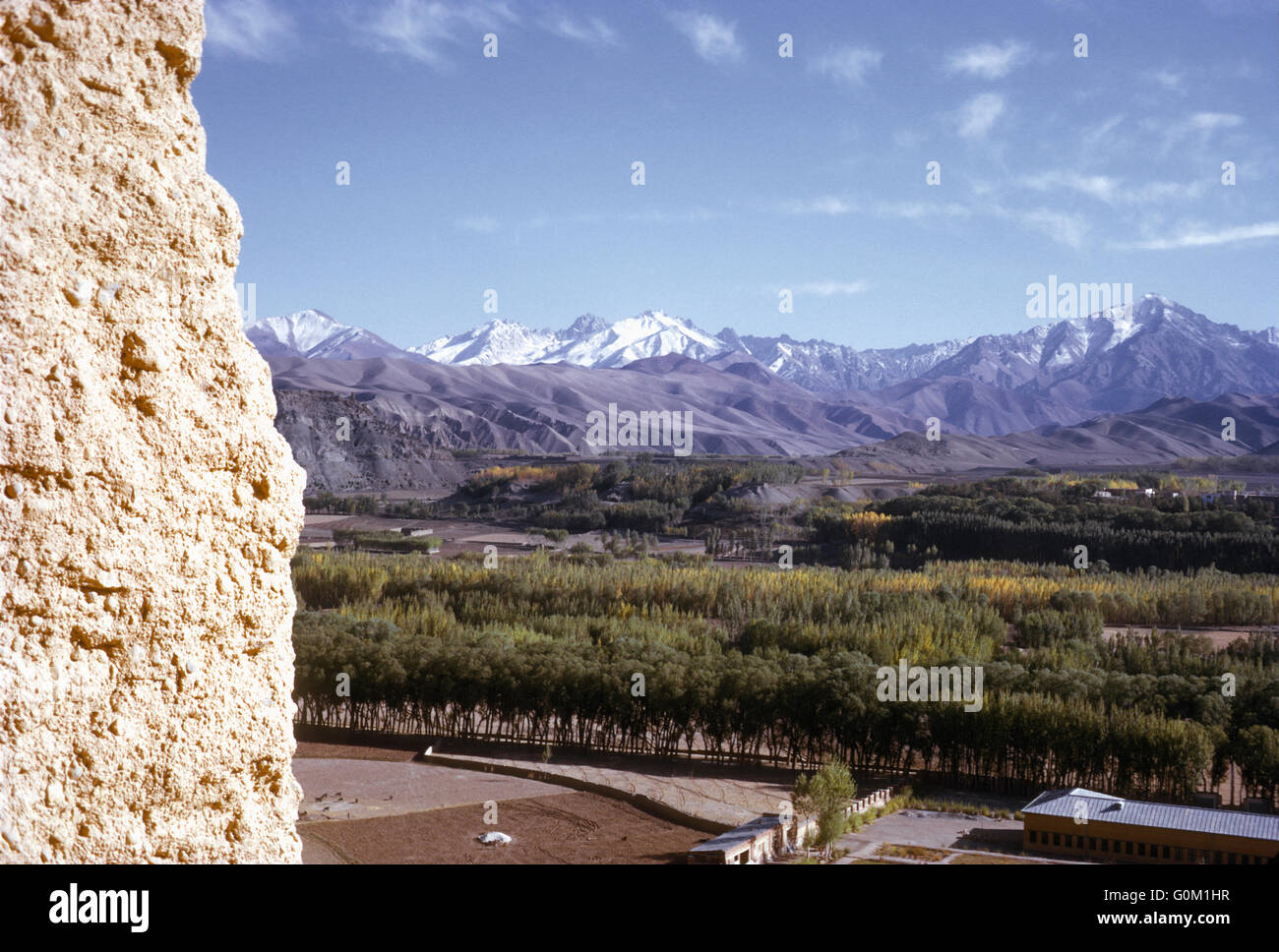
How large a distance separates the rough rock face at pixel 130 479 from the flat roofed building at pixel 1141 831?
970 inches

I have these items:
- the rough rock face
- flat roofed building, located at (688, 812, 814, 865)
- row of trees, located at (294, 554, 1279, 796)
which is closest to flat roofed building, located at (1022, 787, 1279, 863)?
flat roofed building, located at (688, 812, 814, 865)

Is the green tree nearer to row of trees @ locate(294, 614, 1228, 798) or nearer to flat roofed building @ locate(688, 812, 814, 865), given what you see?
flat roofed building @ locate(688, 812, 814, 865)

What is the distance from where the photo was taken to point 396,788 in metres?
35.7

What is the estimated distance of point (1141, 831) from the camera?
86.3ft

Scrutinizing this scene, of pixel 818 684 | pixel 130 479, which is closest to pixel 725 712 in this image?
pixel 818 684

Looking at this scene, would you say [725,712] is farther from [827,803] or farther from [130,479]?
[130,479]

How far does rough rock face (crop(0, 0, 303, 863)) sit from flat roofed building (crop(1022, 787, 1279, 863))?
2463 cm

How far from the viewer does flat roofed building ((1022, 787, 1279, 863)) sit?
82.7 ft

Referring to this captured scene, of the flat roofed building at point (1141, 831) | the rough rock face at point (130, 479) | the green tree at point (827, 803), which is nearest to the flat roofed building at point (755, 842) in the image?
the green tree at point (827, 803)

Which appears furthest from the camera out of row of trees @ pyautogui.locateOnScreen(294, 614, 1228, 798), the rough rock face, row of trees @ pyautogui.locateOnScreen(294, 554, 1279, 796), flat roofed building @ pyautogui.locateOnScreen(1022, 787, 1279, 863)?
row of trees @ pyautogui.locateOnScreen(294, 554, 1279, 796)

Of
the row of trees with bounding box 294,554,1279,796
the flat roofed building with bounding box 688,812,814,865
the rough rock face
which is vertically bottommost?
the flat roofed building with bounding box 688,812,814,865

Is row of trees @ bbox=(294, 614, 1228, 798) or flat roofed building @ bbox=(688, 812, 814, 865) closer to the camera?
flat roofed building @ bbox=(688, 812, 814, 865)

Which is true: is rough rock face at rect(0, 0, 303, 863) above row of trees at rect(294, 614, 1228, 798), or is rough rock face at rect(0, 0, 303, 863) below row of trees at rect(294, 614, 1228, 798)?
above

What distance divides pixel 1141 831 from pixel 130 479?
26626 millimetres
